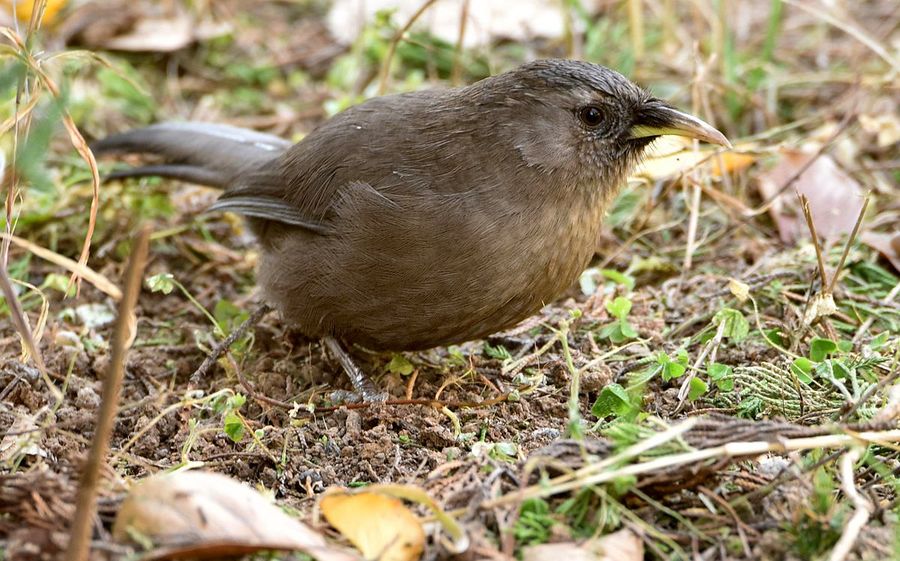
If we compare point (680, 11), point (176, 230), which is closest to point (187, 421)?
point (176, 230)

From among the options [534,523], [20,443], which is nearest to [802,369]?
[534,523]

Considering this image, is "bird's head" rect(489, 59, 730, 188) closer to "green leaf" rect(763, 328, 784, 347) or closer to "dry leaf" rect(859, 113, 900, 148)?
"green leaf" rect(763, 328, 784, 347)

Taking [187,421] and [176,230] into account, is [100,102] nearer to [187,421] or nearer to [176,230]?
[176,230]

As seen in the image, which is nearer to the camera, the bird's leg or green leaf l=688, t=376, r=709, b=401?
green leaf l=688, t=376, r=709, b=401

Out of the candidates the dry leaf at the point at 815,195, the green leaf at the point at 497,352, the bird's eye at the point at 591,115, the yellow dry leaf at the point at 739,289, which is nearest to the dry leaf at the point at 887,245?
the dry leaf at the point at 815,195

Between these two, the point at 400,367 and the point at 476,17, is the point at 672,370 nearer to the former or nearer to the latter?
the point at 400,367

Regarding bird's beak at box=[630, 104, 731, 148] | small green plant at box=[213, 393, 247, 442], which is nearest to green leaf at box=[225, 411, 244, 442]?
small green plant at box=[213, 393, 247, 442]

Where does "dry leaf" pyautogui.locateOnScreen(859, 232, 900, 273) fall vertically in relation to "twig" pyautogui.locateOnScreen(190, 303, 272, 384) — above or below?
above
